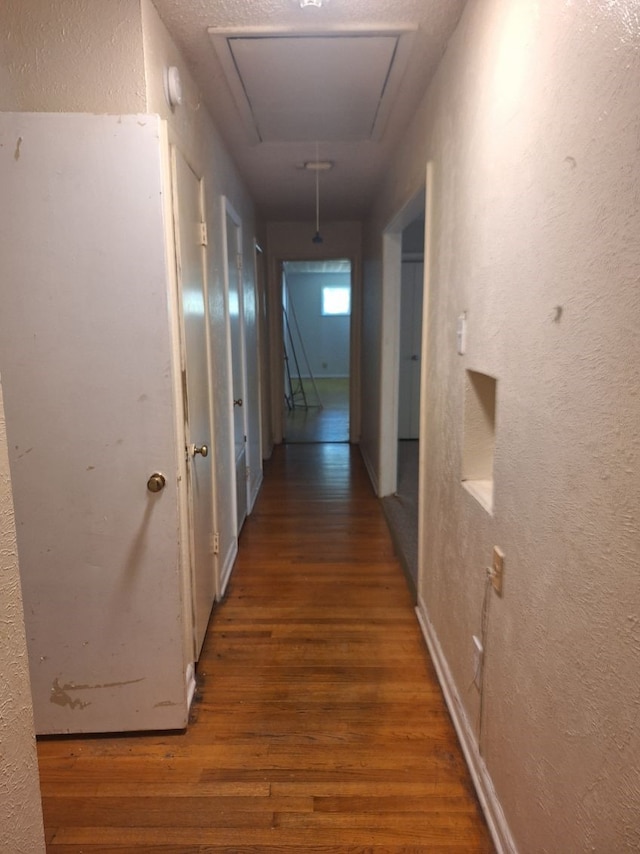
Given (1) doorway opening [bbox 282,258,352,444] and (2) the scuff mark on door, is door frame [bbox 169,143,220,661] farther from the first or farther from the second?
(1) doorway opening [bbox 282,258,352,444]

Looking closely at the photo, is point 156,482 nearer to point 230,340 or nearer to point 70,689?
point 70,689

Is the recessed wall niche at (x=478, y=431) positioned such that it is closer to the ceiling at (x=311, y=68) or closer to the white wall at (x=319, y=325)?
the ceiling at (x=311, y=68)

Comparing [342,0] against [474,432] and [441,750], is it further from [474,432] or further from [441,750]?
A: [441,750]

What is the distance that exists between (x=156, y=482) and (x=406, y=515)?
216 cm

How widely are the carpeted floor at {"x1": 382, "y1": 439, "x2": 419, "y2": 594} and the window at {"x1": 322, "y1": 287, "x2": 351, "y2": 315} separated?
7.35 meters

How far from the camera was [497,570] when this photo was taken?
1326mm

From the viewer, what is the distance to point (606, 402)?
2.68 ft

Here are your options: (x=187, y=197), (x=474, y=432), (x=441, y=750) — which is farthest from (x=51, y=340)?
(x=441, y=750)

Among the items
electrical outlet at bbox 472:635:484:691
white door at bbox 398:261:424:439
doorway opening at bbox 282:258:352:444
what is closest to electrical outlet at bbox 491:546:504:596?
electrical outlet at bbox 472:635:484:691

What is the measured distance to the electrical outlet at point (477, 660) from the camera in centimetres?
147

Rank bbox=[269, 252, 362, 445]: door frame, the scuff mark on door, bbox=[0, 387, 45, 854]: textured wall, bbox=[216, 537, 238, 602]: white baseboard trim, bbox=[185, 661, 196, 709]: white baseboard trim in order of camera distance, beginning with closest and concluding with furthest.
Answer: bbox=[0, 387, 45, 854]: textured wall → the scuff mark on door → bbox=[185, 661, 196, 709]: white baseboard trim → bbox=[216, 537, 238, 602]: white baseboard trim → bbox=[269, 252, 362, 445]: door frame

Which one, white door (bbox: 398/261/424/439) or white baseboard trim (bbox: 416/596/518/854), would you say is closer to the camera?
white baseboard trim (bbox: 416/596/518/854)

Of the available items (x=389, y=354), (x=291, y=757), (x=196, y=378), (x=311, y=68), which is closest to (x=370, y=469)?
(x=389, y=354)

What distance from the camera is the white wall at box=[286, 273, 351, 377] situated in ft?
37.5
